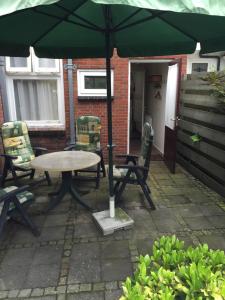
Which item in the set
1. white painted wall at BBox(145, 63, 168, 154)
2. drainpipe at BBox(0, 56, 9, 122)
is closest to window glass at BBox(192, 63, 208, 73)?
white painted wall at BBox(145, 63, 168, 154)

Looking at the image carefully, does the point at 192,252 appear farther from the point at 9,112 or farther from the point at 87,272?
the point at 9,112

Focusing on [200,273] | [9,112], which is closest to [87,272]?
[200,273]

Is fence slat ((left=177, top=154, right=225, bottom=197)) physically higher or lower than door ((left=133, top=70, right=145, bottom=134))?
lower

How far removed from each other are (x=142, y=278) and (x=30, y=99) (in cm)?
495

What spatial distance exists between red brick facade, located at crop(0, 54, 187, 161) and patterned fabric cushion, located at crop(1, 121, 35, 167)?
786 mm

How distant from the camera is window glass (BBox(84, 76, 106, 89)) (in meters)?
Result: 5.32

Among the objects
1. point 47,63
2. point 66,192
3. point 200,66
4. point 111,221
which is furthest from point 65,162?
point 200,66

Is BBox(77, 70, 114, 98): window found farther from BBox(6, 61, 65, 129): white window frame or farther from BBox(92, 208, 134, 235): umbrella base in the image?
BBox(92, 208, 134, 235): umbrella base

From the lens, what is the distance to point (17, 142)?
4.55 meters

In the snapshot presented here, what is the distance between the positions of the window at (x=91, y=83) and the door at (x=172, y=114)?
122 cm

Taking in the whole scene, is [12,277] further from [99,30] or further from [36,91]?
[36,91]

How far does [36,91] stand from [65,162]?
8.57 ft

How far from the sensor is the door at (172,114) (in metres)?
5.00

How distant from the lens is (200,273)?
120 cm
